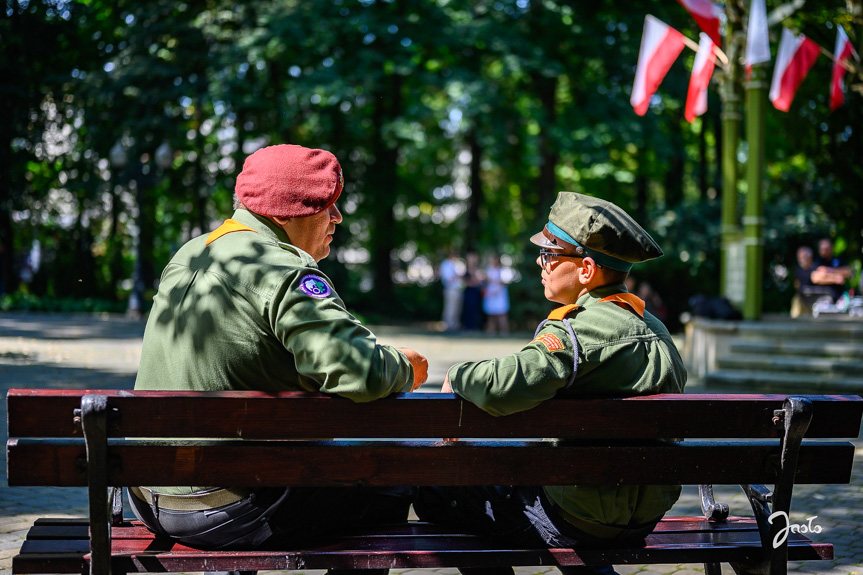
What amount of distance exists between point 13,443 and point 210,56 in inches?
757

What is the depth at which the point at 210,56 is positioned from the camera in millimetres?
20781

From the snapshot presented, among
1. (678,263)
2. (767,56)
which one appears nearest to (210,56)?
(678,263)

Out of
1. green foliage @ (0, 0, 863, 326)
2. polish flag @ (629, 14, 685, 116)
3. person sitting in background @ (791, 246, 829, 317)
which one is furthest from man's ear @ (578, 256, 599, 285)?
green foliage @ (0, 0, 863, 326)

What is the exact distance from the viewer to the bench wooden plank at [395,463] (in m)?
2.75

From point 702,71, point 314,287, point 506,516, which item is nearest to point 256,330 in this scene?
point 314,287

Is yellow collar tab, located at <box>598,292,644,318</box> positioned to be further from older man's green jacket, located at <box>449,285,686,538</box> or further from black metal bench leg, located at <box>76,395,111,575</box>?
black metal bench leg, located at <box>76,395,111,575</box>

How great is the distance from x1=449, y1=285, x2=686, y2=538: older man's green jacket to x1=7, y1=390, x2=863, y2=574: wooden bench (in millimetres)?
76

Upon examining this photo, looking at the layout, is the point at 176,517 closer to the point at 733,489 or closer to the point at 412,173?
the point at 733,489

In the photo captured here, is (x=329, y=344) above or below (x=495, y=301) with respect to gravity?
above

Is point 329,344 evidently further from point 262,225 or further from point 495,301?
point 495,301

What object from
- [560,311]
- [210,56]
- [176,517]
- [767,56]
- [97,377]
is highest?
[210,56]

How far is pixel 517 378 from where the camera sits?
8.90 feet

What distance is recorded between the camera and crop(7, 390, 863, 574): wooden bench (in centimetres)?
268

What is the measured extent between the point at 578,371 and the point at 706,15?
9.77m
